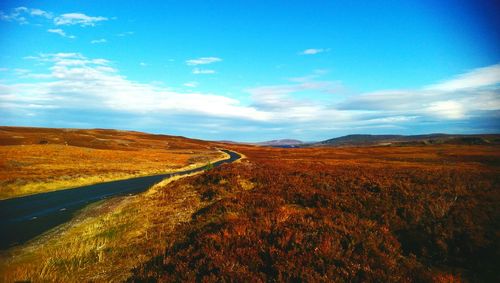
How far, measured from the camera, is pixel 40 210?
75.3 feet

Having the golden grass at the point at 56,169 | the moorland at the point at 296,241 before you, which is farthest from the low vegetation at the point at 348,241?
the golden grass at the point at 56,169

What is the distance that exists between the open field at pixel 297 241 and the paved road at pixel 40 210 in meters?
1.93

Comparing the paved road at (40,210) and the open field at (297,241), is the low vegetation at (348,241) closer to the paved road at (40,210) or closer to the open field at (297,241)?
the open field at (297,241)

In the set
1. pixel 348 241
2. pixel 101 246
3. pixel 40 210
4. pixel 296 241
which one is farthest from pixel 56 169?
pixel 348 241

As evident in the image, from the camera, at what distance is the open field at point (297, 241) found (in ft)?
25.6

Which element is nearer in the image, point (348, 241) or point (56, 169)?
point (348, 241)

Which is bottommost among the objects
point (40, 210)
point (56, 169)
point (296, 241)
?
point (40, 210)

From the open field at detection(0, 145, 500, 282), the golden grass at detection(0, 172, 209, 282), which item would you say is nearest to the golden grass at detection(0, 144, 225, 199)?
the golden grass at detection(0, 172, 209, 282)

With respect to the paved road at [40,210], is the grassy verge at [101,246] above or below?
above

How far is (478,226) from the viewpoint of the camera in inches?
370

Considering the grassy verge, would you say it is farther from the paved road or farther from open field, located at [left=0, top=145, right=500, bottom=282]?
the paved road

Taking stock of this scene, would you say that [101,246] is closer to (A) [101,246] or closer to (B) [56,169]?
(A) [101,246]

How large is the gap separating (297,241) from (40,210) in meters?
22.4

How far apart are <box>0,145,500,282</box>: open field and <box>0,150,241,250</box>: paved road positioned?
1932 mm
